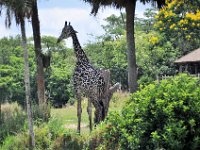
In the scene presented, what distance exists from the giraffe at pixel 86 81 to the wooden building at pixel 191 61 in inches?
830

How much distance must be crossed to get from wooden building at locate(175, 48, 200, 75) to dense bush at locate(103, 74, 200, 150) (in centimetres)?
2756

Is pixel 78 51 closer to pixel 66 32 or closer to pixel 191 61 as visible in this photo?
pixel 66 32

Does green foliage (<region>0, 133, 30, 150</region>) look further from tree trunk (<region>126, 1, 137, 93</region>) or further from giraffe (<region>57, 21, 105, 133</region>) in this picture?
tree trunk (<region>126, 1, 137, 93</region>)

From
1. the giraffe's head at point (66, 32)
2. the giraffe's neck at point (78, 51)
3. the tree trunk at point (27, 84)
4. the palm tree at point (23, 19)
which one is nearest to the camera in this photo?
the tree trunk at point (27, 84)

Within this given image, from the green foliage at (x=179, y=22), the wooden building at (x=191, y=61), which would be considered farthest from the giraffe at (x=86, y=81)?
the wooden building at (x=191, y=61)

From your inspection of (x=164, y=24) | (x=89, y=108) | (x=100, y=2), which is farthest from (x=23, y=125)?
(x=164, y=24)

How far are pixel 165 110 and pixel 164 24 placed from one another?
27275mm

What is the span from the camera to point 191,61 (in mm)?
35469

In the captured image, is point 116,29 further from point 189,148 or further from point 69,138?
point 189,148

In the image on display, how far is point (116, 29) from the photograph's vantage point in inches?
2125

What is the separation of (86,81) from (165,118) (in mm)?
6724

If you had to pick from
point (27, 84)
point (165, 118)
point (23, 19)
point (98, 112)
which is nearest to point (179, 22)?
point (98, 112)

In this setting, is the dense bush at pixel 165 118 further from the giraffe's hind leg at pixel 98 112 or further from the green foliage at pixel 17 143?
the giraffe's hind leg at pixel 98 112

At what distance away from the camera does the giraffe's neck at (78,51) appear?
46.5 feet
